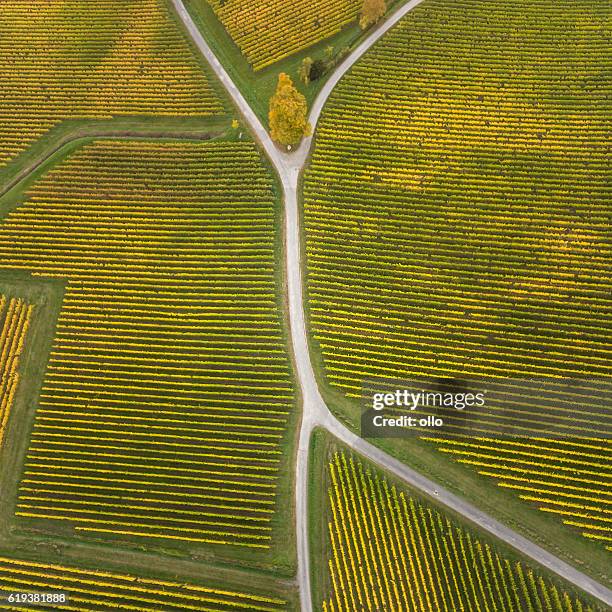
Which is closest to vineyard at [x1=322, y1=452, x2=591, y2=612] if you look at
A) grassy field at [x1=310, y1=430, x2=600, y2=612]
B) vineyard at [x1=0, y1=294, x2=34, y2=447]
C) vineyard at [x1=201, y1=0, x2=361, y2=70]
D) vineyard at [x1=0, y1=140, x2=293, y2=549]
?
grassy field at [x1=310, y1=430, x2=600, y2=612]

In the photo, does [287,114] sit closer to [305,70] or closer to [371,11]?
[305,70]

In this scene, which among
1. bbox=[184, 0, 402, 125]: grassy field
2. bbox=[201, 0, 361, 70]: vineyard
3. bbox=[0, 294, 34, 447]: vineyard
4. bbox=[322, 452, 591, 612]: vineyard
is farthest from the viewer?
bbox=[201, 0, 361, 70]: vineyard

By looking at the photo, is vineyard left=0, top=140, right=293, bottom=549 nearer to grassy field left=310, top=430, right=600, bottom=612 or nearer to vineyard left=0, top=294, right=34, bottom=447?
vineyard left=0, top=294, right=34, bottom=447

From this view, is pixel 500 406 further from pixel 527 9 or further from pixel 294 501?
pixel 527 9

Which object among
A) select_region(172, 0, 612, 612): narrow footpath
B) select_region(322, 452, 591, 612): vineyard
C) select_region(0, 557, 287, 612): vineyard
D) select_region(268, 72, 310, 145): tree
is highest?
select_region(268, 72, 310, 145): tree

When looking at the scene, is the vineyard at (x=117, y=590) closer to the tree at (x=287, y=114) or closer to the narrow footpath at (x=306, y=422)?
the narrow footpath at (x=306, y=422)

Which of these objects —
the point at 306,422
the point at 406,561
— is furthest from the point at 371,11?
the point at 406,561
